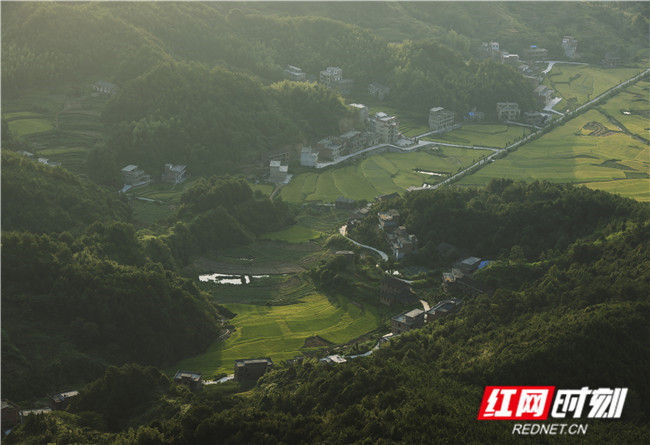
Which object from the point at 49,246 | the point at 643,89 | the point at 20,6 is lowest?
the point at 643,89

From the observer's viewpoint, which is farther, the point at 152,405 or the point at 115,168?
the point at 115,168

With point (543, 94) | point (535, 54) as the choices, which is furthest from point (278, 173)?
point (535, 54)

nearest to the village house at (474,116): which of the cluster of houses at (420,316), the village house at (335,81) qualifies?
the village house at (335,81)

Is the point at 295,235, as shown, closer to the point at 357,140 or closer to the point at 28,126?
the point at 357,140

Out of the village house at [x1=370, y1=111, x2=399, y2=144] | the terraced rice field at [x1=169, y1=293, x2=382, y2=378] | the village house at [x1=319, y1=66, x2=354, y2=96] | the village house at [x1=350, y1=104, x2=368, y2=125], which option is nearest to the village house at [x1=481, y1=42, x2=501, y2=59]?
the village house at [x1=319, y1=66, x2=354, y2=96]

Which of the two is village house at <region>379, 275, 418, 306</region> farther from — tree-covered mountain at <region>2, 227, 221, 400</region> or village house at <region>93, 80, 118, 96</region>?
village house at <region>93, 80, 118, 96</region>

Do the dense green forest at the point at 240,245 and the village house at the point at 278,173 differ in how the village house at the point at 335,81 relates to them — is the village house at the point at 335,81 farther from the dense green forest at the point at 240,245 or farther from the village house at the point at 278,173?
the village house at the point at 278,173

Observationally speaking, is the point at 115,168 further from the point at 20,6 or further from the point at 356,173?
the point at 20,6

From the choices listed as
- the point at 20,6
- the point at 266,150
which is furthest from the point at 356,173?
the point at 20,6
